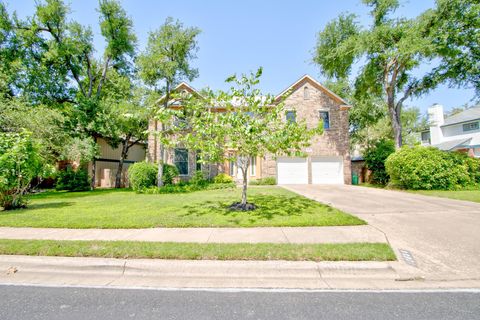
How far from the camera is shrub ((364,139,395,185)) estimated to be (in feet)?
53.1

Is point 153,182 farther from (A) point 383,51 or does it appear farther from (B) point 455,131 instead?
(B) point 455,131

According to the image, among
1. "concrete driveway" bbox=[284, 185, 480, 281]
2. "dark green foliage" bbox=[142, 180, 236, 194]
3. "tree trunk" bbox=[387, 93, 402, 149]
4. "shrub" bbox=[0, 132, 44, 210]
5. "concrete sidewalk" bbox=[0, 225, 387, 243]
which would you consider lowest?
"concrete driveway" bbox=[284, 185, 480, 281]

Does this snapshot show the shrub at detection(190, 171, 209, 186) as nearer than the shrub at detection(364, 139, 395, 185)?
Yes

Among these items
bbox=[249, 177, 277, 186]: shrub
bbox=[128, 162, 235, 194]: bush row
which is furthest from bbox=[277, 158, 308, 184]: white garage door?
bbox=[128, 162, 235, 194]: bush row

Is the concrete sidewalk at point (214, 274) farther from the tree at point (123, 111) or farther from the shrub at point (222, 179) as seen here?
the shrub at point (222, 179)

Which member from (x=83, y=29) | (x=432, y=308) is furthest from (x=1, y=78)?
(x=432, y=308)

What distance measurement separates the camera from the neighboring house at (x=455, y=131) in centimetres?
2425

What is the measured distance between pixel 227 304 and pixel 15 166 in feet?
30.4

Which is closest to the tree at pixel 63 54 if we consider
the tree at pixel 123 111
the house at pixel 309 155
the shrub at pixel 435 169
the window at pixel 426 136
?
the tree at pixel 123 111

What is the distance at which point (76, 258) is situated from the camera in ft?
12.1

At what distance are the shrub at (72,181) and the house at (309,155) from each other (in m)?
4.71

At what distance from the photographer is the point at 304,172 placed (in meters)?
17.1

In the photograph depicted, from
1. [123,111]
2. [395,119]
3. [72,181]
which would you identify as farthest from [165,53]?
[395,119]

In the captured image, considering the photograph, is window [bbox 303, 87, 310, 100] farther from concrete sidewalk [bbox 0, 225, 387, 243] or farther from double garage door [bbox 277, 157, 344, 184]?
concrete sidewalk [bbox 0, 225, 387, 243]
